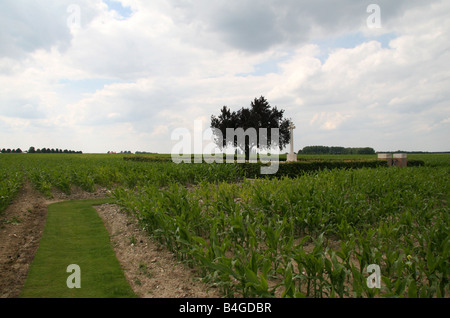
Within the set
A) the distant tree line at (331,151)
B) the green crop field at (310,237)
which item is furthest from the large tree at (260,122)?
the distant tree line at (331,151)

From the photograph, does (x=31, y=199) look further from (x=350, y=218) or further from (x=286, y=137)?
(x=286, y=137)

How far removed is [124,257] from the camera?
5375 millimetres

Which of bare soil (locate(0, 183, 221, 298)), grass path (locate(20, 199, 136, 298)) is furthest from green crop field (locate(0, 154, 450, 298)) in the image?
grass path (locate(20, 199, 136, 298))

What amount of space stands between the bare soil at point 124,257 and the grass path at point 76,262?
0.15 meters

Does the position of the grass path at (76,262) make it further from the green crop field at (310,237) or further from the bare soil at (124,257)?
the green crop field at (310,237)

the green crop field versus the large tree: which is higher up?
the large tree

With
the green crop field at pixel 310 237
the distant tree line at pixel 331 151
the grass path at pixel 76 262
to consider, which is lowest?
the grass path at pixel 76 262

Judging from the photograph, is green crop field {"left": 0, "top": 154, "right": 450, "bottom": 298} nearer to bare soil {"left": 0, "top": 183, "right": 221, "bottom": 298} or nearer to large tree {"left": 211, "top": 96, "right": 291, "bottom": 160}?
bare soil {"left": 0, "top": 183, "right": 221, "bottom": 298}

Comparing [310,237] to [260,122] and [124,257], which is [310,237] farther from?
[260,122]

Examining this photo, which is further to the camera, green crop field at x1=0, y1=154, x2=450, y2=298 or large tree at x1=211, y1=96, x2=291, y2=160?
large tree at x1=211, y1=96, x2=291, y2=160

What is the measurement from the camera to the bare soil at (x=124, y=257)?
13.4ft

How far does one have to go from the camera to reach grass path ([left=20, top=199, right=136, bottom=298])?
4.02 meters

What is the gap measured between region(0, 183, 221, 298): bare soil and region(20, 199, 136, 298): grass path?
0.15m
